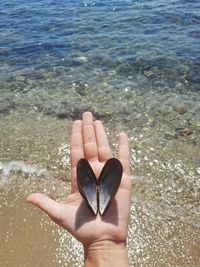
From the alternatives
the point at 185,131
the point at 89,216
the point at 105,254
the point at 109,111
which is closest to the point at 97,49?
the point at 109,111

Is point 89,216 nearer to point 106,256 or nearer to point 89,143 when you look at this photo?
point 106,256

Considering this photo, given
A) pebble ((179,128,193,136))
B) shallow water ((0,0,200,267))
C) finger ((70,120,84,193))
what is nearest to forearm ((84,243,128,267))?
finger ((70,120,84,193))

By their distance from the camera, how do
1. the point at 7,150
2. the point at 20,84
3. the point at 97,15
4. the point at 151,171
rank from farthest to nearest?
1. the point at 97,15
2. the point at 20,84
3. the point at 7,150
4. the point at 151,171

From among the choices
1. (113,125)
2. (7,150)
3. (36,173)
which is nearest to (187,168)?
(113,125)

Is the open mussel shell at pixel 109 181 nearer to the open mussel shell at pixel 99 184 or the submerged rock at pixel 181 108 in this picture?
the open mussel shell at pixel 99 184

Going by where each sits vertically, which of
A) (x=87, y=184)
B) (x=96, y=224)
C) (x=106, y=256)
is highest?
(x=87, y=184)

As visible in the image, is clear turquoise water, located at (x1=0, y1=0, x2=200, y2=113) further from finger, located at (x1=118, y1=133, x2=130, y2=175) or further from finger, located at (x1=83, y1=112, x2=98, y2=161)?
finger, located at (x1=118, y1=133, x2=130, y2=175)

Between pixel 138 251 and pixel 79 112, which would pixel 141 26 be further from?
pixel 138 251
